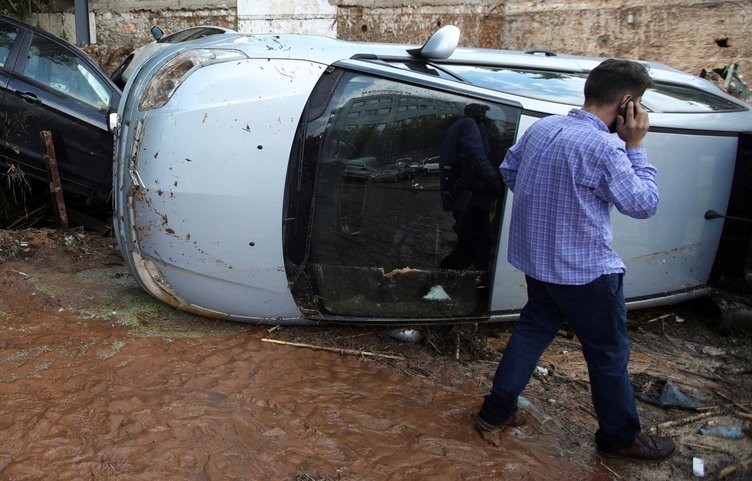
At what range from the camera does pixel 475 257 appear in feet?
10.4

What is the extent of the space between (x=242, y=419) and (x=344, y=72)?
173cm

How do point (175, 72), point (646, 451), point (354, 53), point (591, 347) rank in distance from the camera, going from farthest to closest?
point (354, 53) < point (175, 72) < point (646, 451) < point (591, 347)

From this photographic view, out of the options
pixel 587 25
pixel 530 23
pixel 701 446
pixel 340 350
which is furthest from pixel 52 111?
pixel 587 25

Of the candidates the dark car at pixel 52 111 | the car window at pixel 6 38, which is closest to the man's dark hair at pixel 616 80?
the dark car at pixel 52 111

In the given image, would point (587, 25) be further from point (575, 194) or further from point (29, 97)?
point (575, 194)

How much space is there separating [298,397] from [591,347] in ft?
4.52

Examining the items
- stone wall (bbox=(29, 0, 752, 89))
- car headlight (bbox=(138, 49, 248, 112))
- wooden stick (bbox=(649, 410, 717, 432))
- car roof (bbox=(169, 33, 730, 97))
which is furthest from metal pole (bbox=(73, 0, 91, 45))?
wooden stick (bbox=(649, 410, 717, 432))

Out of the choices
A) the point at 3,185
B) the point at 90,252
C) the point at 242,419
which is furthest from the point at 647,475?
the point at 3,185

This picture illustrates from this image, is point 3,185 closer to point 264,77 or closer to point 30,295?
point 30,295

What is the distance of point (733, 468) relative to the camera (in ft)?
8.80

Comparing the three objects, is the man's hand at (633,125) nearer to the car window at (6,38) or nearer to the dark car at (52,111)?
the dark car at (52,111)

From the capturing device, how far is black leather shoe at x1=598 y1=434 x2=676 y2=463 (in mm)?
2637

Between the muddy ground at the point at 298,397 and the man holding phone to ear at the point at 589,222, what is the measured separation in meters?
0.37

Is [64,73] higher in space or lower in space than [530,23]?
lower
